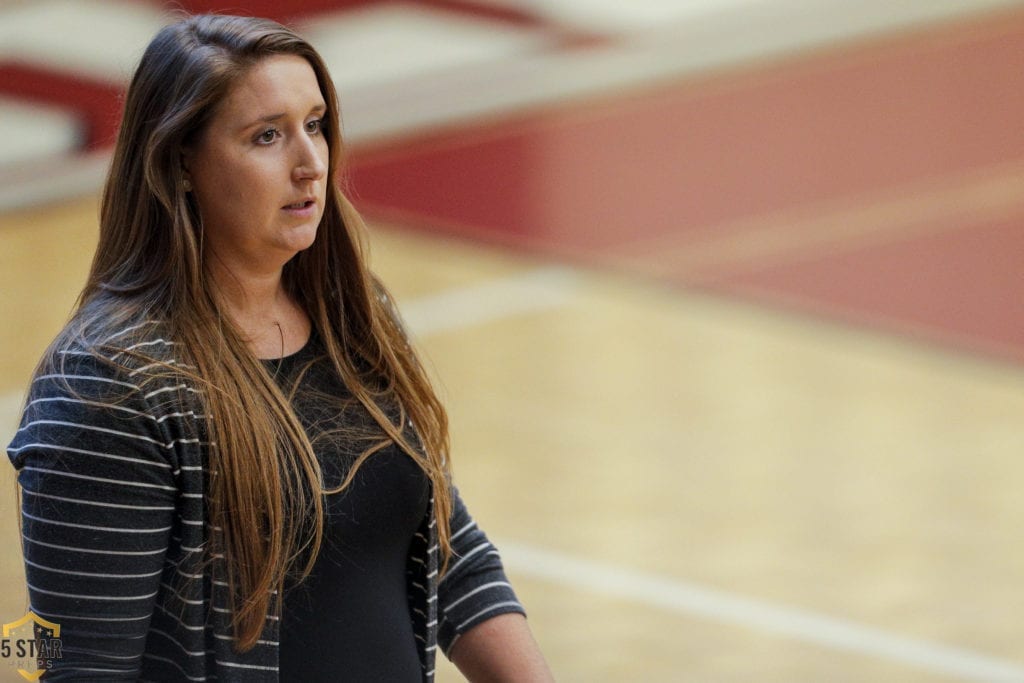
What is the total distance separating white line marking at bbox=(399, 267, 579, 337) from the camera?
5.46 m

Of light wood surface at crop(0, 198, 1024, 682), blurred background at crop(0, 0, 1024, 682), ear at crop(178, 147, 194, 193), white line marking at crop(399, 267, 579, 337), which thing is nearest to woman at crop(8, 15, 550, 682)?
ear at crop(178, 147, 194, 193)

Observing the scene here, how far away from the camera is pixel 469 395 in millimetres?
4898

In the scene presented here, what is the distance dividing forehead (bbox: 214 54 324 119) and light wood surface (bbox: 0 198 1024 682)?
2126mm

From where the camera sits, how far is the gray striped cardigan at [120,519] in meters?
1.20

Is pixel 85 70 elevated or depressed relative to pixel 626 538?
elevated

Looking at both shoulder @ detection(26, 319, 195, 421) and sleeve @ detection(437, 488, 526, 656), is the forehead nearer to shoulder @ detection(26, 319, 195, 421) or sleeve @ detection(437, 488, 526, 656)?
shoulder @ detection(26, 319, 195, 421)

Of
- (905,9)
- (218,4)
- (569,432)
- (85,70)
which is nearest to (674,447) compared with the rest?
(569,432)

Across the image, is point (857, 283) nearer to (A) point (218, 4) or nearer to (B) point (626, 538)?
(B) point (626, 538)

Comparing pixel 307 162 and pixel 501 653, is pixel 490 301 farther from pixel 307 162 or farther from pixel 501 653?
pixel 307 162

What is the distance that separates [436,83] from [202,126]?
6.11 meters

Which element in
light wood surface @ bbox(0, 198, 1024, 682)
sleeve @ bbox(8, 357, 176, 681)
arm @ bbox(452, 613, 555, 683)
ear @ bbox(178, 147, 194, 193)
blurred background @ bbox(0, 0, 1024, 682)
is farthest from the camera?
blurred background @ bbox(0, 0, 1024, 682)

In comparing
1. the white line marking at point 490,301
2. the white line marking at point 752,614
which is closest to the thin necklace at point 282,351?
the white line marking at point 752,614

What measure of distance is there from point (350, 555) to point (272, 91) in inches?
14.3

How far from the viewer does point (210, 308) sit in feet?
4.31
